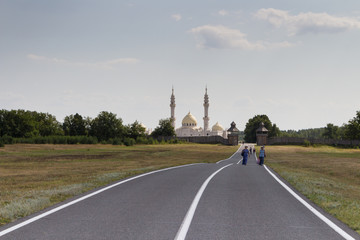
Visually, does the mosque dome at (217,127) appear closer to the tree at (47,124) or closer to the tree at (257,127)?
the tree at (257,127)

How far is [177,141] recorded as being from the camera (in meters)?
114

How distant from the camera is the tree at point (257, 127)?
14225 centimetres

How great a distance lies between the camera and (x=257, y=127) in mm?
141125

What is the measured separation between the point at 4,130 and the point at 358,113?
101974mm

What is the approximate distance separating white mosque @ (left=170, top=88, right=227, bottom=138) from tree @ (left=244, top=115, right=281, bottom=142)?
20.5m

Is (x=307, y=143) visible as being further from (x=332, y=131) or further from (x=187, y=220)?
(x=187, y=220)

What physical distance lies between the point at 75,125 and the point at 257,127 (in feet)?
215

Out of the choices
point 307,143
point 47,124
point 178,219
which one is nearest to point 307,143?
point 307,143

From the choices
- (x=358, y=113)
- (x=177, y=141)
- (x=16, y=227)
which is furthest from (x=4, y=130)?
(x=16, y=227)

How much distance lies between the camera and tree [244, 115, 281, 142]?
14225cm

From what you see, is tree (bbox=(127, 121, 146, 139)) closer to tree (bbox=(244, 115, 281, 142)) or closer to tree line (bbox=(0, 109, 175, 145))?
tree line (bbox=(0, 109, 175, 145))

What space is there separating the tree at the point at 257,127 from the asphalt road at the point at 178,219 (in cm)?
13201

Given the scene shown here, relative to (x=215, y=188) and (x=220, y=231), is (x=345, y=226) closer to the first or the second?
(x=220, y=231)

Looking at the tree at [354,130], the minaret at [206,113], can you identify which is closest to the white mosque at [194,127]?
the minaret at [206,113]
